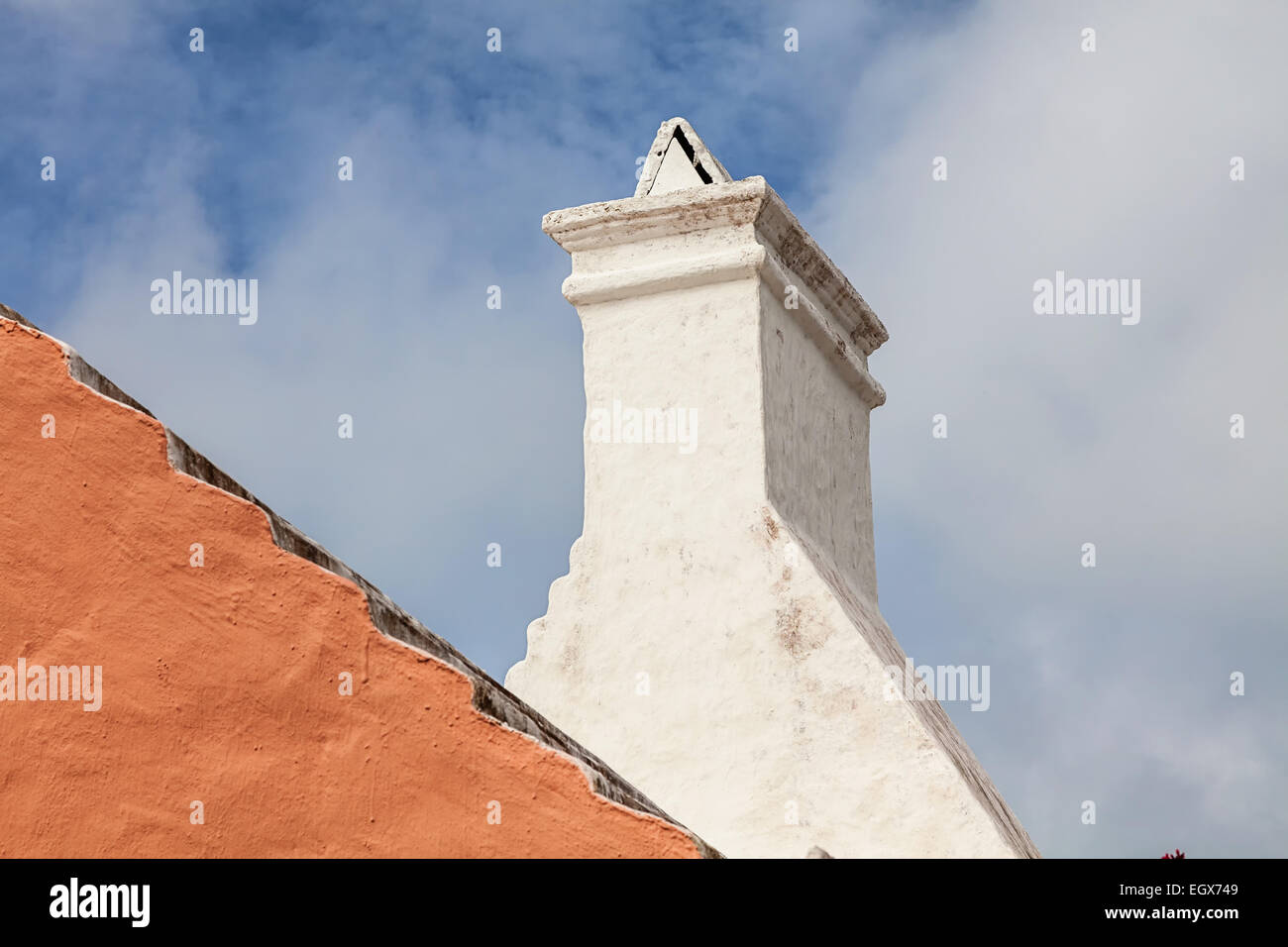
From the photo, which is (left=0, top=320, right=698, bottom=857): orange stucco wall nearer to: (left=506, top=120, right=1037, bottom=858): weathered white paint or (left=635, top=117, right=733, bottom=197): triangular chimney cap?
(left=506, top=120, right=1037, bottom=858): weathered white paint

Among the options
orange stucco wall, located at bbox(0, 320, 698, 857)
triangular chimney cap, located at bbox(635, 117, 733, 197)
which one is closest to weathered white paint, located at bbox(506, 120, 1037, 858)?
triangular chimney cap, located at bbox(635, 117, 733, 197)

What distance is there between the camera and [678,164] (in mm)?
6980

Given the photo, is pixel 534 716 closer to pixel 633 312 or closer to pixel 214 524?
pixel 214 524

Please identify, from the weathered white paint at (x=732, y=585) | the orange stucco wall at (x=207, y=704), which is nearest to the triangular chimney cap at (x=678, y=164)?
the weathered white paint at (x=732, y=585)

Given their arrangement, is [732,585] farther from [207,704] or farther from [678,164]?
[207,704]

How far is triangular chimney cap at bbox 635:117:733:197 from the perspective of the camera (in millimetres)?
6922

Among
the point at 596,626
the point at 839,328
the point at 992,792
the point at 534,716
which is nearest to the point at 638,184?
the point at 839,328

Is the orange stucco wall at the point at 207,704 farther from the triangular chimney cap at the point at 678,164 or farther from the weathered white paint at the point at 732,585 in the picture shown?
the triangular chimney cap at the point at 678,164

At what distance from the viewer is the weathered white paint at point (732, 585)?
18.8 ft

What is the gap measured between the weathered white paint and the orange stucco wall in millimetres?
2831

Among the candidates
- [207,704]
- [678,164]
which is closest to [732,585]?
[678,164]

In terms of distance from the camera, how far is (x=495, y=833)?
3.07 meters

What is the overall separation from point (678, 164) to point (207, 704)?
4.36m
